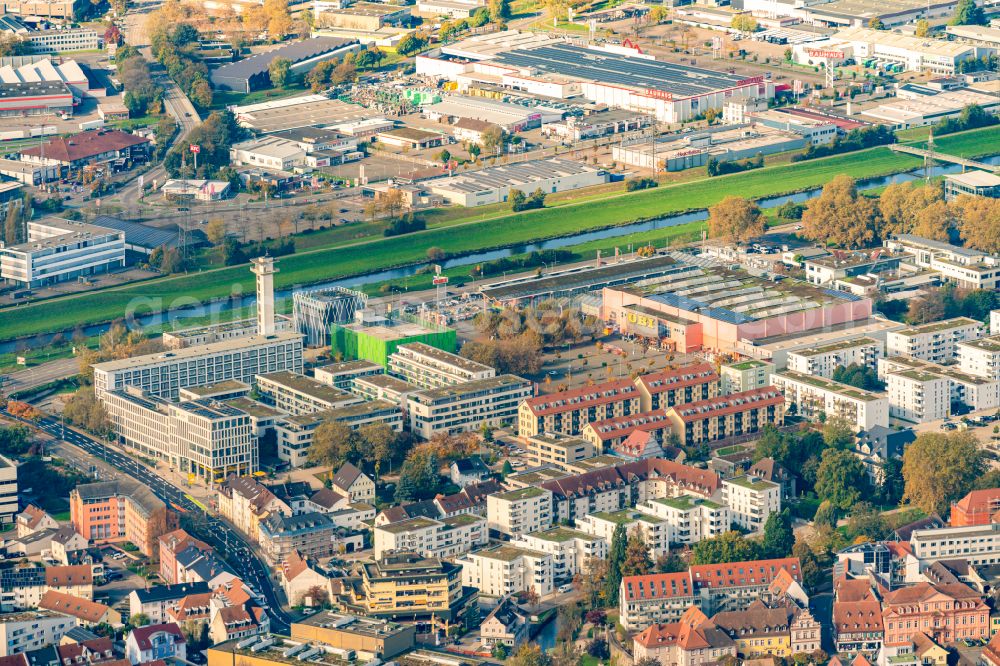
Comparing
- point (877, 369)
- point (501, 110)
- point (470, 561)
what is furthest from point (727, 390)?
point (501, 110)

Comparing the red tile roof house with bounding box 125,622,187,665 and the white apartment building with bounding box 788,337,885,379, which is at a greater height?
the red tile roof house with bounding box 125,622,187,665

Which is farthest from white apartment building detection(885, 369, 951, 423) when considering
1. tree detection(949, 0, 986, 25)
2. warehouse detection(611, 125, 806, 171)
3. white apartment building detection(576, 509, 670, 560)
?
tree detection(949, 0, 986, 25)

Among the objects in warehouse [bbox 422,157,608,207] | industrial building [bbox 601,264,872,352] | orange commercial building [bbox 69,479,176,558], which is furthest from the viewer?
warehouse [bbox 422,157,608,207]

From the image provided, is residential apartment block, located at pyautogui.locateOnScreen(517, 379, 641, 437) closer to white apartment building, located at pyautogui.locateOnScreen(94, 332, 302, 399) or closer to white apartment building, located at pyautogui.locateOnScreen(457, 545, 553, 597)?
white apartment building, located at pyautogui.locateOnScreen(94, 332, 302, 399)

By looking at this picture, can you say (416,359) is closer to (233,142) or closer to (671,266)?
(671,266)

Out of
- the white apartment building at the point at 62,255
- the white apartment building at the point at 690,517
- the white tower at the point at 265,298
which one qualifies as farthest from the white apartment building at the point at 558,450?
Answer: the white apartment building at the point at 62,255

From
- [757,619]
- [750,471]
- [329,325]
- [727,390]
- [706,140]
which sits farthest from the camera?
[706,140]
